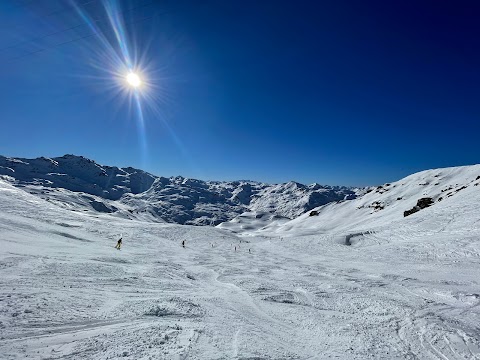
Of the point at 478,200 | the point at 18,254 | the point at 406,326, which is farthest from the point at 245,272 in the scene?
the point at 478,200

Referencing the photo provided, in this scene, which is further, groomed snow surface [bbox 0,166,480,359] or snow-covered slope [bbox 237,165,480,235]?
snow-covered slope [bbox 237,165,480,235]

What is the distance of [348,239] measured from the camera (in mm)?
44312

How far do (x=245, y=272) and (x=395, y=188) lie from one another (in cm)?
10802

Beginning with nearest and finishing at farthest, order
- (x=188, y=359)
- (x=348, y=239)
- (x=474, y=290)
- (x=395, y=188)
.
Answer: (x=188, y=359), (x=474, y=290), (x=348, y=239), (x=395, y=188)

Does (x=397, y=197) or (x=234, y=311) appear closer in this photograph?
(x=234, y=311)

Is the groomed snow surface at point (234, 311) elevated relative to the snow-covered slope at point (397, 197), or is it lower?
lower

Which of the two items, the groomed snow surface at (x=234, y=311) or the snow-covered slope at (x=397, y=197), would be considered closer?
the groomed snow surface at (x=234, y=311)

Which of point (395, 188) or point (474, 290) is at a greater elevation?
point (395, 188)

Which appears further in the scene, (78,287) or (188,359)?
(78,287)

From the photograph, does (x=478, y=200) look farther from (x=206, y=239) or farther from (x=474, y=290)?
(x=206, y=239)

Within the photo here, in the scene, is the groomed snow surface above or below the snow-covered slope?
below

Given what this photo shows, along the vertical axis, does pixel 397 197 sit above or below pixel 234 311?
above

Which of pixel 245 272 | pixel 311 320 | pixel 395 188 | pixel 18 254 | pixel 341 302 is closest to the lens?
pixel 311 320

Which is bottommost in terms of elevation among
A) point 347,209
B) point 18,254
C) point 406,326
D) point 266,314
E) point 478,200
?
point 406,326
